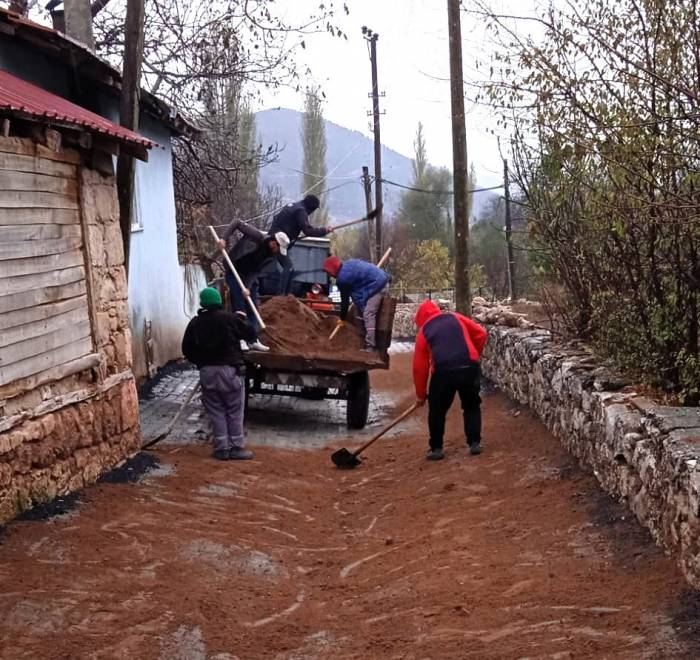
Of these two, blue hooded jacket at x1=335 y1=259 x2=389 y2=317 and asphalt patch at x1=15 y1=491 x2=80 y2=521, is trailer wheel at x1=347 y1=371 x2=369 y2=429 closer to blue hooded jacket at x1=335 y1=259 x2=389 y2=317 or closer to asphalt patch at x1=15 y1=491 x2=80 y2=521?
blue hooded jacket at x1=335 y1=259 x2=389 y2=317

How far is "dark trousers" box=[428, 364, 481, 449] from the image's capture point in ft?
30.6

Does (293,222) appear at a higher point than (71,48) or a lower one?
lower

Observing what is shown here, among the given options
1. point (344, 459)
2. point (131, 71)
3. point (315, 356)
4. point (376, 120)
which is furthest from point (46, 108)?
point (376, 120)

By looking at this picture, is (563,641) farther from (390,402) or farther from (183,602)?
(390,402)

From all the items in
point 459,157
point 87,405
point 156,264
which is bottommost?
point 87,405

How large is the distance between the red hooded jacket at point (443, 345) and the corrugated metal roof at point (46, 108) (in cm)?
331

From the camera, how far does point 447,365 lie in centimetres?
A: 930

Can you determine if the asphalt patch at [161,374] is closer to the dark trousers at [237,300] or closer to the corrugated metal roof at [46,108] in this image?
the dark trousers at [237,300]

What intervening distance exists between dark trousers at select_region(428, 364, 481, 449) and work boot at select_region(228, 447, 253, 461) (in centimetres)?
194

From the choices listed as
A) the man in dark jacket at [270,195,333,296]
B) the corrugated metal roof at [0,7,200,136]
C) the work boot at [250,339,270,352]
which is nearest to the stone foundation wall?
the work boot at [250,339,270,352]

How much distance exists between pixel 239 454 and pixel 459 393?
7.74ft

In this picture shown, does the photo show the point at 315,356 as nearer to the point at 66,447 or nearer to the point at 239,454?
the point at 239,454

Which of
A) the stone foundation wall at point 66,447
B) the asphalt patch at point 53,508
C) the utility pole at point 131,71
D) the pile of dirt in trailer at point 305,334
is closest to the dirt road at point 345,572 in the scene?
the asphalt patch at point 53,508

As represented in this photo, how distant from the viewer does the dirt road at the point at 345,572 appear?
4.83 meters
